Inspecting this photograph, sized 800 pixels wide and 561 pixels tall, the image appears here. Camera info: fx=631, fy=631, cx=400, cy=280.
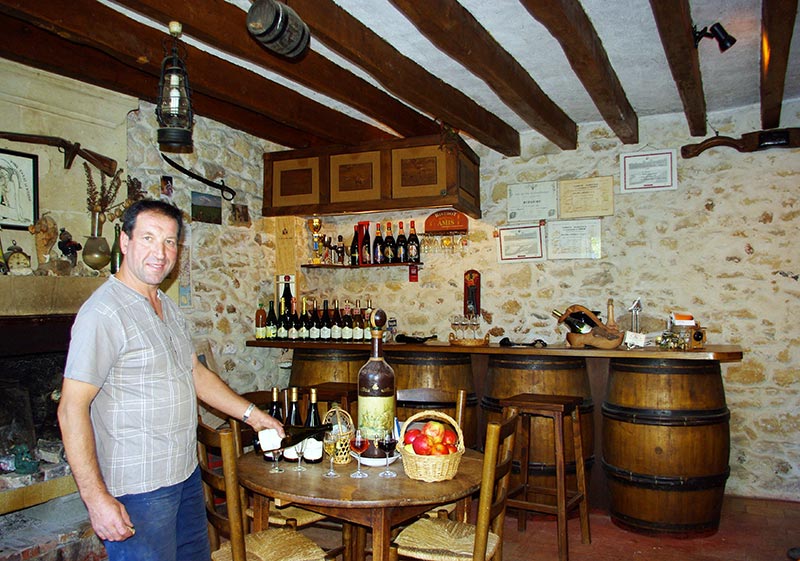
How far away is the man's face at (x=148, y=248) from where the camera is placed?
6.35 ft

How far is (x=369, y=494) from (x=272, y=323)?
3.12 meters

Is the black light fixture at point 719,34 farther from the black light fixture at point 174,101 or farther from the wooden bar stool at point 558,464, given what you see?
the black light fixture at point 174,101

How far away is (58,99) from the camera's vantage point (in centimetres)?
336

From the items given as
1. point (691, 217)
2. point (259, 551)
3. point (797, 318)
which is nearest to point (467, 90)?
point (691, 217)

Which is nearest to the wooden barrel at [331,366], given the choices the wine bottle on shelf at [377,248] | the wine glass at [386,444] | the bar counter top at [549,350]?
the bar counter top at [549,350]

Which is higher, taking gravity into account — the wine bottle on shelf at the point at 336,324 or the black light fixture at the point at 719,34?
the black light fixture at the point at 719,34

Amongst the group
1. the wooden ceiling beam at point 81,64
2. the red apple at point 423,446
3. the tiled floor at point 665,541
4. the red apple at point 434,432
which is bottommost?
the tiled floor at point 665,541

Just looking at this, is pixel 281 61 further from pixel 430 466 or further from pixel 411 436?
pixel 430 466

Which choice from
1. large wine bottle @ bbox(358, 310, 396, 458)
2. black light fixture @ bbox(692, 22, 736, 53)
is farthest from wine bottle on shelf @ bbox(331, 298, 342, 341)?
black light fixture @ bbox(692, 22, 736, 53)

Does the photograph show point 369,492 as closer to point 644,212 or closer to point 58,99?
point 58,99

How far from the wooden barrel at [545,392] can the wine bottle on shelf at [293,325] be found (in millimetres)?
1639

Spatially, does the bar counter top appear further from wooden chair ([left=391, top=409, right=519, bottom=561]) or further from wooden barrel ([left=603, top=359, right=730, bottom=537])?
wooden chair ([left=391, top=409, right=519, bottom=561])

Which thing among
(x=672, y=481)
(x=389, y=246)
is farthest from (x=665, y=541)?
(x=389, y=246)

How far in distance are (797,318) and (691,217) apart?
95cm
